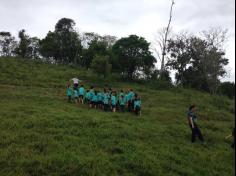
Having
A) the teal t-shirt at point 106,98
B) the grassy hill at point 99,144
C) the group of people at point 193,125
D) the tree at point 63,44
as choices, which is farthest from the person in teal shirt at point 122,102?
the tree at point 63,44

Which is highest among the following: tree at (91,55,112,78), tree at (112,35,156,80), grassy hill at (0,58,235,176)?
tree at (112,35,156,80)

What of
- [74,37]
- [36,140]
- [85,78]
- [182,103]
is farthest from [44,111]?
[74,37]

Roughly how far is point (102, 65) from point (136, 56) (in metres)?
6.33

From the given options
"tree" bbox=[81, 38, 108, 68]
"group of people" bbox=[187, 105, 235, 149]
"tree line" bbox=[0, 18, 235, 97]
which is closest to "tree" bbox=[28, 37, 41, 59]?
"tree line" bbox=[0, 18, 235, 97]

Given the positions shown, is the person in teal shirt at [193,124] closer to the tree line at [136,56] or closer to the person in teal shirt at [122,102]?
the person in teal shirt at [122,102]

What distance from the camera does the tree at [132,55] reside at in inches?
1724

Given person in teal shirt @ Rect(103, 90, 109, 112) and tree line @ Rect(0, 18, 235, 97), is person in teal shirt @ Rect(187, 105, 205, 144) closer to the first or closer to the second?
person in teal shirt @ Rect(103, 90, 109, 112)

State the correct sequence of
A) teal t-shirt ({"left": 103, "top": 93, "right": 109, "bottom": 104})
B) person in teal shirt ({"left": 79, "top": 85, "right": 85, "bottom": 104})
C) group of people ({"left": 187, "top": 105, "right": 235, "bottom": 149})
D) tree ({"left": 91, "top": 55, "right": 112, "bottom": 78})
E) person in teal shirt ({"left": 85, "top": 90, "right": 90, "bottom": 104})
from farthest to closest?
tree ({"left": 91, "top": 55, "right": 112, "bottom": 78}) < person in teal shirt ({"left": 79, "top": 85, "right": 85, "bottom": 104}) < person in teal shirt ({"left": 85, "top": 90, "right": 90, "bottom": 104}) < teal t-shirt ({"left": 103, "top": 93, "right": 109, "bottom": 104}) < group of people ({"left": 187, "top": 105, "right": 235, "bottom": 149})

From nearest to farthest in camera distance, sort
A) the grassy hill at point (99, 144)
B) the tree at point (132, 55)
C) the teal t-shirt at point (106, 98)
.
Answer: the grassy hill at point (99, 144) < the teal t-shirt at point (106, 98) < the tree at point (132, 55)

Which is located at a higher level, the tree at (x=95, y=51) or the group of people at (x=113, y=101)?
the tree at (x=95, y=51)

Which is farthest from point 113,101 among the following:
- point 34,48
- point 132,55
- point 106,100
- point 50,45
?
point 34,48

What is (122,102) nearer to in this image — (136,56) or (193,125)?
(193,125)

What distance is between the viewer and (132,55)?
44.1m

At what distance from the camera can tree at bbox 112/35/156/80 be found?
4378 centimetres
